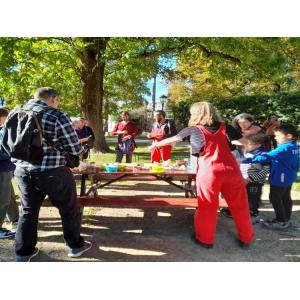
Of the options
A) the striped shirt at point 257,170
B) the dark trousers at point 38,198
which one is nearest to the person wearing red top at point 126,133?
the striped shirt at point 257,170

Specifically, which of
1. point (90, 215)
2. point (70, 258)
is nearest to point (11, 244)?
point (70, 258)

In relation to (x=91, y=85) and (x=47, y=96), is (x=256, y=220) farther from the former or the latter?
(x=91, y=85)

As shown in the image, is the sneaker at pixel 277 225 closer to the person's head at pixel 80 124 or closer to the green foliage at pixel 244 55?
the person's head at pixel 80 124

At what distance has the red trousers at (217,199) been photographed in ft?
12.3

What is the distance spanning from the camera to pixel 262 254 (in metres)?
3.81

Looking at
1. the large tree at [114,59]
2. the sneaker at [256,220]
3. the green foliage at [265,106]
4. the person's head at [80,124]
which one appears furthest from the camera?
the green foliage at [265,106]

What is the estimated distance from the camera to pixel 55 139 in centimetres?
322

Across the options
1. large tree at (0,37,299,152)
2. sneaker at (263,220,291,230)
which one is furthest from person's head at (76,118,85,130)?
sneaker at (263,220,291,230)

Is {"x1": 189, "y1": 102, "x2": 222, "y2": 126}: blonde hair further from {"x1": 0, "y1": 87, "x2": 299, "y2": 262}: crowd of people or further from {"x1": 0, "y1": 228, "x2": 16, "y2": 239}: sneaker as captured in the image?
{"x1": 0, "y1": 228, "x2": 16, "y2": 239}: sneaker

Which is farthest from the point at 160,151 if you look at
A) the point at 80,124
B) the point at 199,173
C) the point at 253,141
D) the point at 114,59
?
the point at 114,59

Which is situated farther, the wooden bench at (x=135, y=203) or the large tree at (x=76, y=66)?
the large tree at (x=76, y=66)

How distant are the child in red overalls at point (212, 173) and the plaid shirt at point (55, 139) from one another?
1.20 meters

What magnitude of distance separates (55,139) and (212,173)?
1.58 metres

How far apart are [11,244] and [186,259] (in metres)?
1.89
